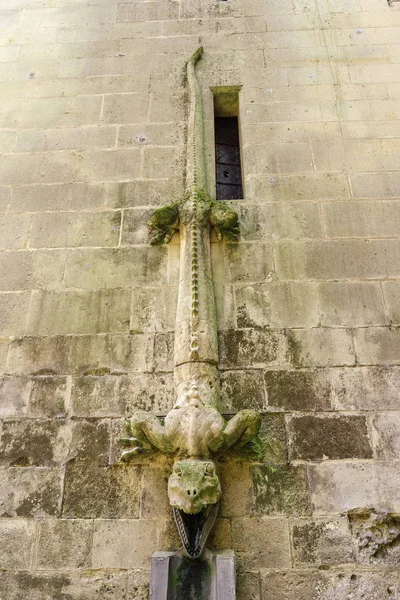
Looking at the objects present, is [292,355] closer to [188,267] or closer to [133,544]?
[188,267]

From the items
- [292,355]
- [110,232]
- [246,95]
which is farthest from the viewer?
[246,95]

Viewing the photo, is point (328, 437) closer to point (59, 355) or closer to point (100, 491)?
point (100, 491)

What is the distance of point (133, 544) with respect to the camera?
3.46m

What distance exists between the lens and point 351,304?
14.1 ft

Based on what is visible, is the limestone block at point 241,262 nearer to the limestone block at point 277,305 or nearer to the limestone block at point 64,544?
the limestone block at point 277,305

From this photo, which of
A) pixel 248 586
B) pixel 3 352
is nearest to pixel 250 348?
pixel 248 586

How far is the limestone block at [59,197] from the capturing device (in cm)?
497

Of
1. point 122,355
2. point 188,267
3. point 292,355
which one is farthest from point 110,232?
point 292,355

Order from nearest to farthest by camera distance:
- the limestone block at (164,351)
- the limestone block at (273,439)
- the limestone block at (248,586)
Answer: the limestone block at (248,586), the limestone block at (273,439), the limestone block at (164,351)

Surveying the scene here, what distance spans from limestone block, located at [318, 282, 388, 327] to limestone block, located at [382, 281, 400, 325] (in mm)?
50

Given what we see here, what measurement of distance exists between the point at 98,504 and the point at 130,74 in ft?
15.2

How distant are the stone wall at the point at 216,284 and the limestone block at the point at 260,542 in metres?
0.01

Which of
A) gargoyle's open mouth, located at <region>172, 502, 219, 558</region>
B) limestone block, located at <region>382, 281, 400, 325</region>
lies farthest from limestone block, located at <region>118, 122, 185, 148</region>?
gargoyle's open mouth, located at <region>172, 502, 219, 558</region>

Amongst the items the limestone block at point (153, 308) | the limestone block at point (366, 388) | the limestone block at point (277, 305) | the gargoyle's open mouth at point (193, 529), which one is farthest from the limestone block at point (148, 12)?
the gargoyle's open mouth at point (193, 529)
